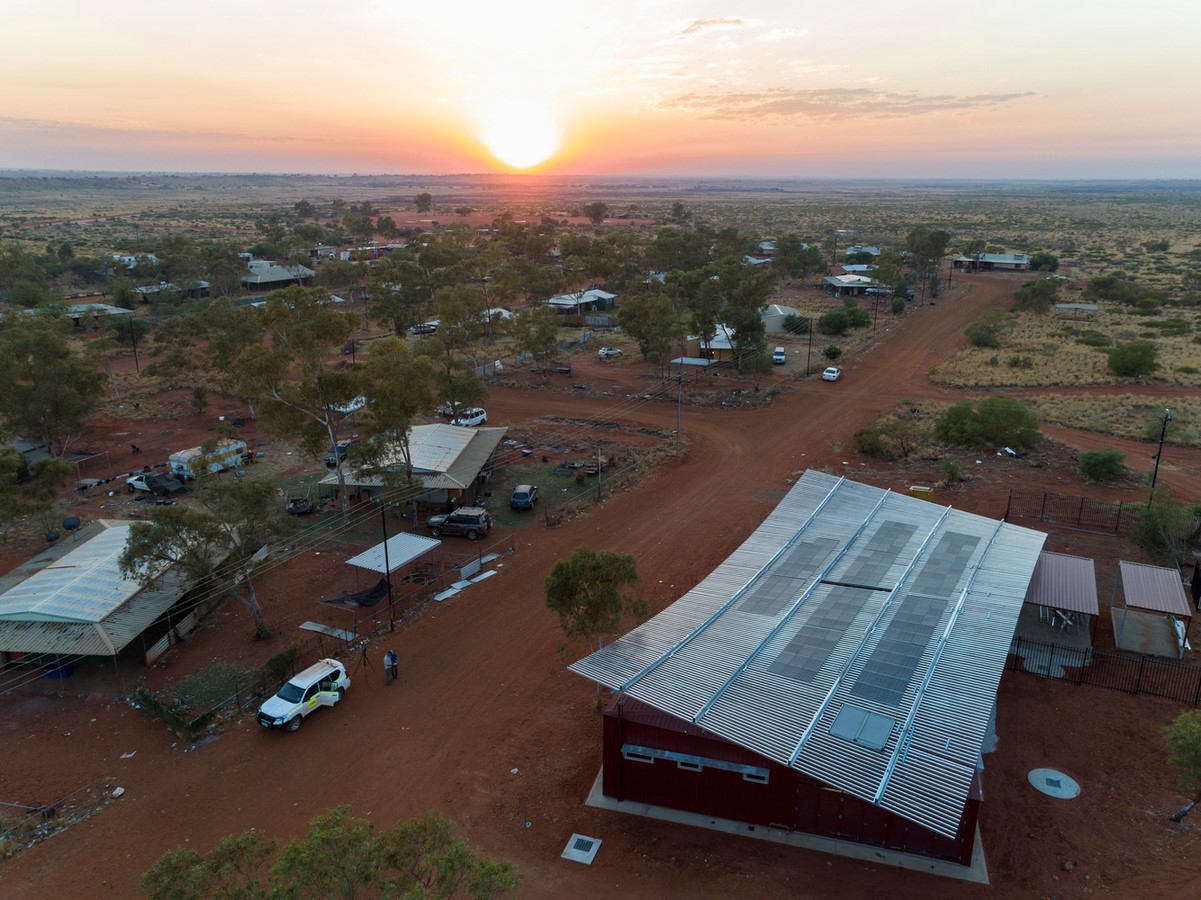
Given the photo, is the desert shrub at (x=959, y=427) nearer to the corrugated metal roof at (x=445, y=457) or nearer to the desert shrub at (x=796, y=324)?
the corrugated metal roof at (x=445, y=457)

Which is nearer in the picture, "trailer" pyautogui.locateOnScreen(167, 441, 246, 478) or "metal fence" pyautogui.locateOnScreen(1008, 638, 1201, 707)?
"metal fence" pyautogui.locateOnScreen(1008, 638, 1201, 707)

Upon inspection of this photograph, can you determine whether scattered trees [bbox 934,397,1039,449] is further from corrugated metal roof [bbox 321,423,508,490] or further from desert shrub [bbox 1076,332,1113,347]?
desert shrub [bbox 1076,332,1113,347]

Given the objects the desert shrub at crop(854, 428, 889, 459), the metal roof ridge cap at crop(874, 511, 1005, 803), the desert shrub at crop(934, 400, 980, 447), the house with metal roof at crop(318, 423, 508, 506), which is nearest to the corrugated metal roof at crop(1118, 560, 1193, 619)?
the metal roof ridge cap at crop(874, 511, 1005, 803)

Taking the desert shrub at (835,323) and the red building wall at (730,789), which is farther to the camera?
the desert shrub at (835,323)

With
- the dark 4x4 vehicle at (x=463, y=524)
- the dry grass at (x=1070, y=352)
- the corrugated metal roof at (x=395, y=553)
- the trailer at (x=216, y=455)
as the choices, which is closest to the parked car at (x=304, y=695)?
the corrugated metal roof at (x=395, y=553)

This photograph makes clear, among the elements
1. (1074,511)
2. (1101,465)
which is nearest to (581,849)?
(1074,511)

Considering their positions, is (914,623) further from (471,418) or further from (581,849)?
(471,418)

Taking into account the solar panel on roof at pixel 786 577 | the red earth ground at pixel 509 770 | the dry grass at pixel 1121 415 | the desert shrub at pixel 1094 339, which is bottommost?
the red earth ground at pixel 509 770
